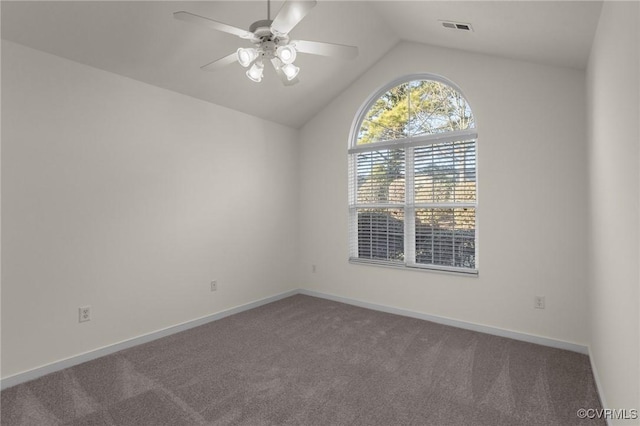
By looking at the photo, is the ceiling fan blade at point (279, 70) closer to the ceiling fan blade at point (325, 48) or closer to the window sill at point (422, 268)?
the ceiling fan blade at point (325, 48)

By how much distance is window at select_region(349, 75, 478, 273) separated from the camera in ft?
11.7


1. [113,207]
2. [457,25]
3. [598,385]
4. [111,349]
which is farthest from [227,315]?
[457,25]

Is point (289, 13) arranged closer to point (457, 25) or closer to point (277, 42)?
point (277, 42)

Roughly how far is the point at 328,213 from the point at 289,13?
3.02 metres

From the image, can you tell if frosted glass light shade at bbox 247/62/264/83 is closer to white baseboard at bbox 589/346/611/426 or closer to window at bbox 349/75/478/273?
window at bbox 349/75/478/273

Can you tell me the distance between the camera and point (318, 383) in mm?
2389

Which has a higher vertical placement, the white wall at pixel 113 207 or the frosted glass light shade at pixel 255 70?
the frosted glass light shade at pixel 255 70

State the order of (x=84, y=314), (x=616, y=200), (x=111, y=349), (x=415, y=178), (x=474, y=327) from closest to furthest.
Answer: (x=616, y=200), (x=84, y=314), (x=111, y=349), (x=474, y=327), (x=415, y=178)

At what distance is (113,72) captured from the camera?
2871 mm

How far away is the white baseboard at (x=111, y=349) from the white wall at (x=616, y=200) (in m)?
3.38

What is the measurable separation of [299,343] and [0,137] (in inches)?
110

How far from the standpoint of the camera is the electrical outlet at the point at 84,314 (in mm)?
2703

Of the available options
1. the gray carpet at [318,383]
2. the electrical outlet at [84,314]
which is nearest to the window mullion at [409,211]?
the gray carpet at [318,383]

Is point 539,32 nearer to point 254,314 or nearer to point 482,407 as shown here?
point 482,407
